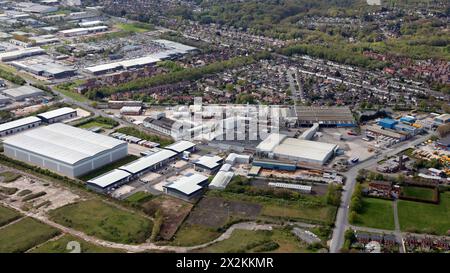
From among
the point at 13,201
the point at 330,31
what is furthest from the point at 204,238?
the point at 330,31

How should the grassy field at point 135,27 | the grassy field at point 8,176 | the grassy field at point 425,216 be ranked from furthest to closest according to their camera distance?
the grassy field at point 135,27 → the grassy field at point 8,176 → the grassy field at point 425,216

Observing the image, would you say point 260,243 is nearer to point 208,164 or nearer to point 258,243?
point 258,243

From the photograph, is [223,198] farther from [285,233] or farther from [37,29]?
[37,29]

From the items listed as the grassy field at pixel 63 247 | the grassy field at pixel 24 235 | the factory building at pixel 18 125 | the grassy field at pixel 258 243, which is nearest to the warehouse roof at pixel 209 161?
the grassy field at pixel 258 243

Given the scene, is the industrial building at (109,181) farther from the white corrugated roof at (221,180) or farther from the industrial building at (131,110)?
the industrial building at (131,110)

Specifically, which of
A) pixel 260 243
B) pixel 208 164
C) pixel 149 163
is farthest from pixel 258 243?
pixel 149 163

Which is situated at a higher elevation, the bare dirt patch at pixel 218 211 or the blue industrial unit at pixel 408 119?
the blue industrial unit at pixel 408 119
